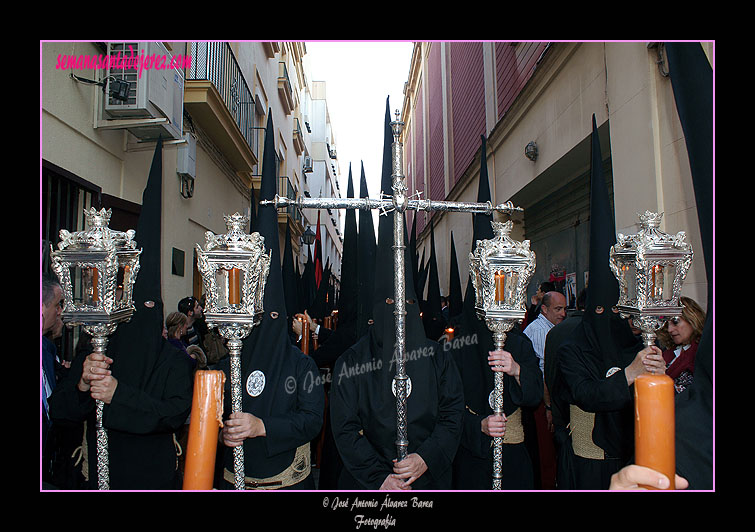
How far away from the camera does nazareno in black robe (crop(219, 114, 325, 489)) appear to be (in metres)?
2.24

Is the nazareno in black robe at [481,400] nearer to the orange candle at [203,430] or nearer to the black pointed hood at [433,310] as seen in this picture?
the orange candle at [203,430]

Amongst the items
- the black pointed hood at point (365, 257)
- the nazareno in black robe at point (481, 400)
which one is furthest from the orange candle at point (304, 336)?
the nazareno in black robe at point (481, 400)

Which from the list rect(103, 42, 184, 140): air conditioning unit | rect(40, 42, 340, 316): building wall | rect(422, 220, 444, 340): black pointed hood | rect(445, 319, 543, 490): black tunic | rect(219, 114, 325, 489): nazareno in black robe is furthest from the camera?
rect(422, 220, 444, 340): black pointed hood

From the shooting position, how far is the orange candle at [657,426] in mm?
863

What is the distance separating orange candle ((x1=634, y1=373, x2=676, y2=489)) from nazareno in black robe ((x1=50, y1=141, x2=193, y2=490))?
2.10m

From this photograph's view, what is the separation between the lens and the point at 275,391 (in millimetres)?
2291

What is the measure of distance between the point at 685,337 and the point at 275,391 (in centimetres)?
227

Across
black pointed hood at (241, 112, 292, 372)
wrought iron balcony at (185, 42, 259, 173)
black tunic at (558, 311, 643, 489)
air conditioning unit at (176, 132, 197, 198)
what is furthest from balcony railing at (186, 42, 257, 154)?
black tunic at (558, 311, 643, 489)

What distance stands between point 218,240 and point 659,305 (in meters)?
1.77

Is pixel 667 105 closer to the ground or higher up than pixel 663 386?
higher up

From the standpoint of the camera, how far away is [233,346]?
1.84 meters

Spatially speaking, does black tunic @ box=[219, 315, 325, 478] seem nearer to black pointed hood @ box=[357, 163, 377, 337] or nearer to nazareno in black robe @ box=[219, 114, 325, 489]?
nazareno in black robe @ box=[219, 114, 325, 489]

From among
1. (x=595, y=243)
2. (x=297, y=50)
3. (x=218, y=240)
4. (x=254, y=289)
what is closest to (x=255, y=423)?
(x=254, y=289)
